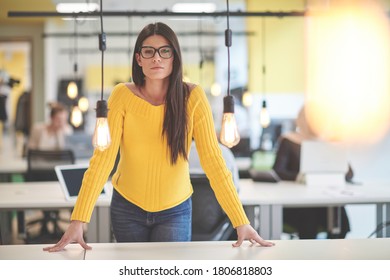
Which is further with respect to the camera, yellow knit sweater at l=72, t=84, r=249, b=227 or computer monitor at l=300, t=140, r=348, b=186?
computer monitor at l=300, t=140, r=348, b=186

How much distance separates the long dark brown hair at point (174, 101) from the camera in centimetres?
208

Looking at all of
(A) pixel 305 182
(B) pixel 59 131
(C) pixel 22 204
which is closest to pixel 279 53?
(B) pixel 59 131

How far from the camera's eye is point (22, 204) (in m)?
3.43

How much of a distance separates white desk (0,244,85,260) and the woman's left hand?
0.54m

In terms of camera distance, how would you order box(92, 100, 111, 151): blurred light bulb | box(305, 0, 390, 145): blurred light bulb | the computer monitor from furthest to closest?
box(305, 0, 390, 145): blurred light bulb, the computer monitor, box(92, 100, 111, 151): blurred light bulb

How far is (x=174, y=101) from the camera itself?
2.09 metres

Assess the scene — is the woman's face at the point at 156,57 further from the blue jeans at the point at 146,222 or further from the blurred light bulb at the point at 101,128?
the blue jeans at the point at 146,222

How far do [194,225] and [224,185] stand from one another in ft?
4.12

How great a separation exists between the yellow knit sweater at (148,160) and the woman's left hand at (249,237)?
3cm

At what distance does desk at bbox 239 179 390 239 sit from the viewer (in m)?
3.51

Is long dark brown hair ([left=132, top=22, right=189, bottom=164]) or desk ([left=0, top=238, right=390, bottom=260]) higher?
long dark brown hair ([left=132, top=22, right=189, bottom=164])

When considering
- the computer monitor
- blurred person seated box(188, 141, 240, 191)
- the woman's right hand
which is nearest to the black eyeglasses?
the woman's right hand

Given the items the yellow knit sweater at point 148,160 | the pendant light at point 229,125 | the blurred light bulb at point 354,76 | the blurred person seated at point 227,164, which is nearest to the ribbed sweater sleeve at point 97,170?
the yellow knit sweater at point 148,160

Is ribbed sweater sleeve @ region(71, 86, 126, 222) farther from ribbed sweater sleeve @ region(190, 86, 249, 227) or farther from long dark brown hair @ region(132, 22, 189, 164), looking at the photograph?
ribbed sweater sleeve @ region(190, 86, 249, 227)
